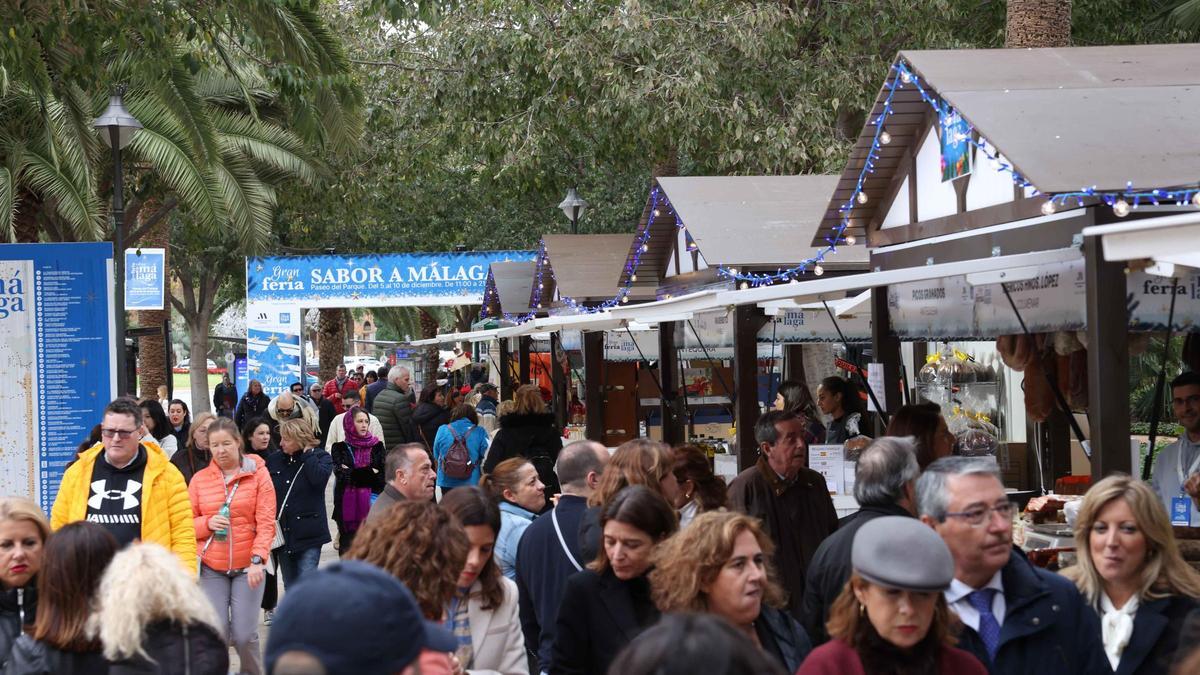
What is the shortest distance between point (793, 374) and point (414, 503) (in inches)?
552

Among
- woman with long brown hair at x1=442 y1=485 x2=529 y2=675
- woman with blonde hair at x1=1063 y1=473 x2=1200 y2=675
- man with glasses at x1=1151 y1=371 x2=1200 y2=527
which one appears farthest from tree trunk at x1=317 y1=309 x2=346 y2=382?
woman with blonde hair at x1=1063 y1=473 x2=1200 y2=675

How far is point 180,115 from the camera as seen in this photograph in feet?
47.6

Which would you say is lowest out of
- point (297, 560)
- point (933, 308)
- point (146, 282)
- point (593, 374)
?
point (297, 560)

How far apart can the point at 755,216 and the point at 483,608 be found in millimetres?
8650

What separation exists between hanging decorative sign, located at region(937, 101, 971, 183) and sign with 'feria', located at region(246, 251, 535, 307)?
18.8 meters

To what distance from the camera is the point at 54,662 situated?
447 cm

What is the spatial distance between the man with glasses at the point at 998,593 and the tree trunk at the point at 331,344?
120 ft

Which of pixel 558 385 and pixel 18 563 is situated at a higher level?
pixel 558 385

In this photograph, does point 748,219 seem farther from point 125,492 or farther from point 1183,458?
point 125,492

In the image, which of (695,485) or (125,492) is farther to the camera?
(125,492)

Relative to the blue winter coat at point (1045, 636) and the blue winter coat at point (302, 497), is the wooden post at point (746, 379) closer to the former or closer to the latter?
the blue winter coat at point (302, 497)

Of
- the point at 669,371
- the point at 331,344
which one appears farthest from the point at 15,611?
the point at 331,344

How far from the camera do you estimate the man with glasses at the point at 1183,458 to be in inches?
292

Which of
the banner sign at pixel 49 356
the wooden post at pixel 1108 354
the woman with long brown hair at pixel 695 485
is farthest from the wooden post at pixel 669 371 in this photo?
the wooden post at pixel 1108 354
